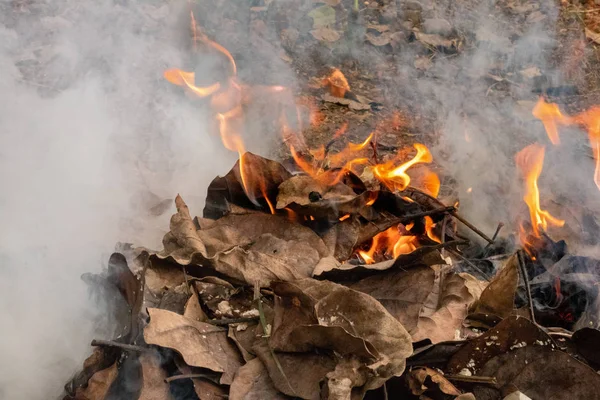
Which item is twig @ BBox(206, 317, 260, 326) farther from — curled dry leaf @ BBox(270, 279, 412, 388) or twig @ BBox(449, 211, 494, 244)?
twig @ BBox(449, 211, 494, 244)

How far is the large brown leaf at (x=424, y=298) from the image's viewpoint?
1.98m

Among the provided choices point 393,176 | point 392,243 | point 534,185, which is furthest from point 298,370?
point 534,185

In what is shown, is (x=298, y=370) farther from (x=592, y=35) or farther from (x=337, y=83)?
(x=592, y=35)

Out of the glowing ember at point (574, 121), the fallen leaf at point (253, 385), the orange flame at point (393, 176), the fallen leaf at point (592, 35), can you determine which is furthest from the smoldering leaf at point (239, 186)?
the fallen leaf at point (592, 35)

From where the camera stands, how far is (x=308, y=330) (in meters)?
1.74

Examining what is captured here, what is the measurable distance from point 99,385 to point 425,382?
2.98 ft

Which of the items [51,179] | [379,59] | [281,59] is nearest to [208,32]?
[281,59]

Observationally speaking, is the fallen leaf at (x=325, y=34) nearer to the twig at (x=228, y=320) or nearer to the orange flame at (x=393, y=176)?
the orange flame at (x=393, y=176)

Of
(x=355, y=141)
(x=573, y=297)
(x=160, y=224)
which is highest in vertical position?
(x=573, y=297)

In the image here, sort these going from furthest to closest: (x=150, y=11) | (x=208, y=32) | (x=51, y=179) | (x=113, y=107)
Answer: (x=208, y=32), (x=150, y=11), (x=113, y=107), (x=51, y=179)

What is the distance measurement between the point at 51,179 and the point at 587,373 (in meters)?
2.13

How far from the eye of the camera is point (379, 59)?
5016mm

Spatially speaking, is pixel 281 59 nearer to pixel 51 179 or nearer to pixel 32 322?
pixel 51 179

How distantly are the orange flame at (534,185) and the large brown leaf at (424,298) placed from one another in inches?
32.4
